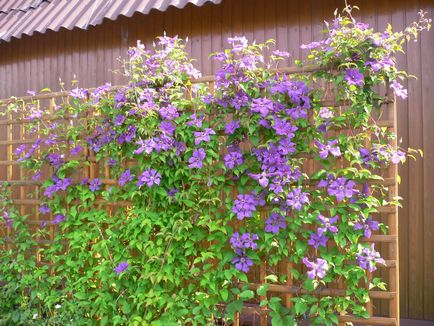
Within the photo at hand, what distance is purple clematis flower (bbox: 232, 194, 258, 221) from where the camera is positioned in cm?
308

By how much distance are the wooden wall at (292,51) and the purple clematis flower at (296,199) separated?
3.20 feet

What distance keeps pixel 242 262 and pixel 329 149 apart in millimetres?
855

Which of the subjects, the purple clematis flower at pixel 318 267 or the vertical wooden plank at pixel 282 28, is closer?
the purple clematis flower at pixel 318 267

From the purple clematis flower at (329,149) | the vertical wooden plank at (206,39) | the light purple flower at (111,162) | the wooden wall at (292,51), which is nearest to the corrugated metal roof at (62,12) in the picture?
the wooden wall at (292,51)

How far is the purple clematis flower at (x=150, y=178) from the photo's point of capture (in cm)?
331

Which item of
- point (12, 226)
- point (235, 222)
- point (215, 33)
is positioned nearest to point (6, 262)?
point (12, 226)

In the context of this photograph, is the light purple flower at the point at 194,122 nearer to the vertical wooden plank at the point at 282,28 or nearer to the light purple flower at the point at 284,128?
the light purple flower at the point at 284,128

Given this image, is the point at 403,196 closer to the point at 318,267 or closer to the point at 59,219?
the point at 318,267

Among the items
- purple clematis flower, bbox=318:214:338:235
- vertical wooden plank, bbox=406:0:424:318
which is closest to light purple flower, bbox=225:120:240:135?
purple clematis flower, bbox=318:214:338:235

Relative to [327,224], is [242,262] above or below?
below

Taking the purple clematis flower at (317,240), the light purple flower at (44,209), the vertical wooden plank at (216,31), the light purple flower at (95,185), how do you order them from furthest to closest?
1. the vertical wooden plank at (216,31)
2. the light purple flower at (44,209)
3. the light purple flower at (95,185)
4. the purple clematis flower at (317,240)

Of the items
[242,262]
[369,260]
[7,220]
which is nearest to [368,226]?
[369,260]

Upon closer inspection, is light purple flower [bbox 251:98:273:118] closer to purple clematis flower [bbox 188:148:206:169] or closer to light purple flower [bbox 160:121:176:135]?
purple clematis flower [bbox 188:148:206:169]

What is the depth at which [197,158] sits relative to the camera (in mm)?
3225
